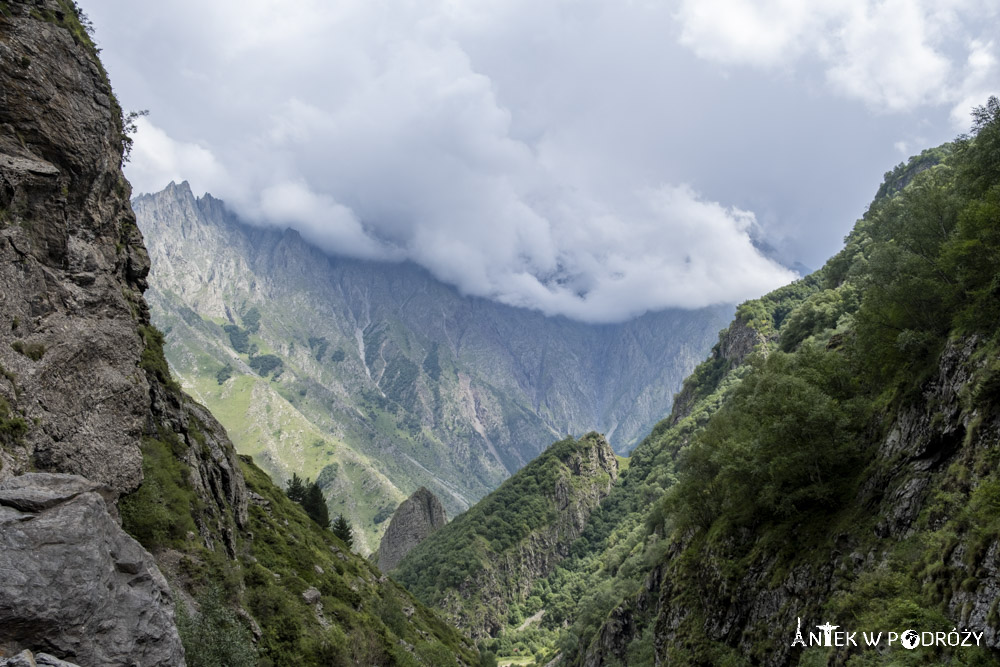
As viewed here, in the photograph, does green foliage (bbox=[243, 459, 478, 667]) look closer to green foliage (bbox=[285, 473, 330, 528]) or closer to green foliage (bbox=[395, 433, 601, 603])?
green foliage (bbox=[285, 473, 330, 528])

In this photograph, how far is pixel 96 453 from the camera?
28.9 m

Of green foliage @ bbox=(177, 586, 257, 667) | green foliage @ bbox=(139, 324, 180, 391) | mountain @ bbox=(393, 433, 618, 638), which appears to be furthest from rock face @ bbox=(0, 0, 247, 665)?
mountain @ bbox=(393, 433, 618, 638)

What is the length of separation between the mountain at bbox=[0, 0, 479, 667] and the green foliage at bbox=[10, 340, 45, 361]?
0.09m

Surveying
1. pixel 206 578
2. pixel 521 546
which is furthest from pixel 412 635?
pixel 521 546

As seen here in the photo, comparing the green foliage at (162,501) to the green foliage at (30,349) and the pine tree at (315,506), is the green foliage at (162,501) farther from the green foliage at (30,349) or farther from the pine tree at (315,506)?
the pine tree at (315,506)

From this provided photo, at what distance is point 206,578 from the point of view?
1296 inches

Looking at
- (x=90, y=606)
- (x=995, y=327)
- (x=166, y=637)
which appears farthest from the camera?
(x=995, y=327)

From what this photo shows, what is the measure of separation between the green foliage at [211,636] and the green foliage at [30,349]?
1557 cm

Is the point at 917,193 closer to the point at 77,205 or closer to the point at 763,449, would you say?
the point at 763,449

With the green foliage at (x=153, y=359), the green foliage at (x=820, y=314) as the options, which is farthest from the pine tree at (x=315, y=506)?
the green foliage at (x=820, y=314)

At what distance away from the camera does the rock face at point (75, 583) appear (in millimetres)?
14422

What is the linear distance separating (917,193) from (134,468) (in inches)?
2333

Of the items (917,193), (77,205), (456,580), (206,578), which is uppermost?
(917,193)

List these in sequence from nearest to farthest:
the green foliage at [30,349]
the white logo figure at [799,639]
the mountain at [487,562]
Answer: the green foliage at [30,349], the white logo figure at [799,639], the mountain at [487,562]
